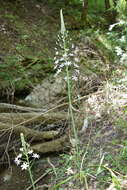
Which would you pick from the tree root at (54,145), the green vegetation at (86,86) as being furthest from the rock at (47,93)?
the tree root at (54,145)

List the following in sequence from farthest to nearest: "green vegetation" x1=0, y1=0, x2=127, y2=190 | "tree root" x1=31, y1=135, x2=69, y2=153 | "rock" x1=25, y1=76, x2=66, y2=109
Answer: "rock" x1=25, y1=76, x2=66, y2=109, "tree root" x1=31, y1=135, x2=69, y2=153, "green vegetation" x1=0, y1=0, x2=127, y2=190

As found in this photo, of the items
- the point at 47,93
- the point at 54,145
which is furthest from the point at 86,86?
the point at 54,145

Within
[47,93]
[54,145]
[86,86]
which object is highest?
[86,86]

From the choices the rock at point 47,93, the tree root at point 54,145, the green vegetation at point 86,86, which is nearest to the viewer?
the green vegetation at point 86,86

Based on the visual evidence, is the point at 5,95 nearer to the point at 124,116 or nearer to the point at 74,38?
the point at 124,116

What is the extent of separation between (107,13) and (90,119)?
5473 mm

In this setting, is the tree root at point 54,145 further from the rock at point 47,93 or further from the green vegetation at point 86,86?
the rock at point 47,93

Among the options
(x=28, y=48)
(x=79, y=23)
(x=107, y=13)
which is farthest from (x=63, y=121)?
(x=107, y=13)

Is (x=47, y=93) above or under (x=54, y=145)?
above

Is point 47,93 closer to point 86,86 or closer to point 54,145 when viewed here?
point 86,86

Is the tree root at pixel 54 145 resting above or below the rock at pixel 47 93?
below

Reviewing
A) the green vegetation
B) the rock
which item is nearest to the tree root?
the green vegetation

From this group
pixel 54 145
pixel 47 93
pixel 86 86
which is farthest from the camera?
pixel 47 93

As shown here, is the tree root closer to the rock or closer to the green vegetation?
the green vegetation
